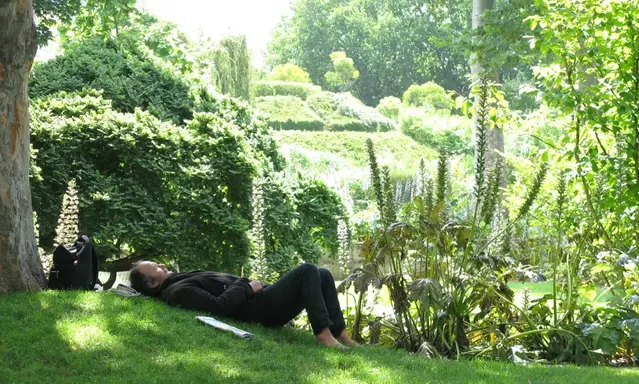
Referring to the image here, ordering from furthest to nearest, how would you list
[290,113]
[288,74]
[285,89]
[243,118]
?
1. [288,74]
2. [285,89]
3. [290,113]
4. [243,118]

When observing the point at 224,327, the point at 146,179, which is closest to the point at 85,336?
the point at 224,327

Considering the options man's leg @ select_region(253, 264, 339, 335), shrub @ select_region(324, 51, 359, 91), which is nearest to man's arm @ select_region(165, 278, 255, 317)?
man's leg @ select_region(253, 264, 339, 335)

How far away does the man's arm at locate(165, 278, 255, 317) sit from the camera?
617 centimetres

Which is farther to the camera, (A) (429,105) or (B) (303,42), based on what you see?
(B) (303,42)

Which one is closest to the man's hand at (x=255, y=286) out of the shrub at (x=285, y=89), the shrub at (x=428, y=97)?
the shrub at (x=285, y=89)

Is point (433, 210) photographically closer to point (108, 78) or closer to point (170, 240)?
point (170, 240)

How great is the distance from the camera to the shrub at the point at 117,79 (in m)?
9.02

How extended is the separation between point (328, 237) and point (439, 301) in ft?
11.5

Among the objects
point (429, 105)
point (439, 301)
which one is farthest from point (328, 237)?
point (429, 105)

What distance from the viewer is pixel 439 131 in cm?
3481

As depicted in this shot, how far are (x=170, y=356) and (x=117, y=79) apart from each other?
459 cm

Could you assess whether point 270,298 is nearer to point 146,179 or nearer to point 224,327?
point 224,327

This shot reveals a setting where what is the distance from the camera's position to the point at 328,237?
960 centimetres

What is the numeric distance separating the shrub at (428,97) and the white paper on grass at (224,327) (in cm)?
3738
